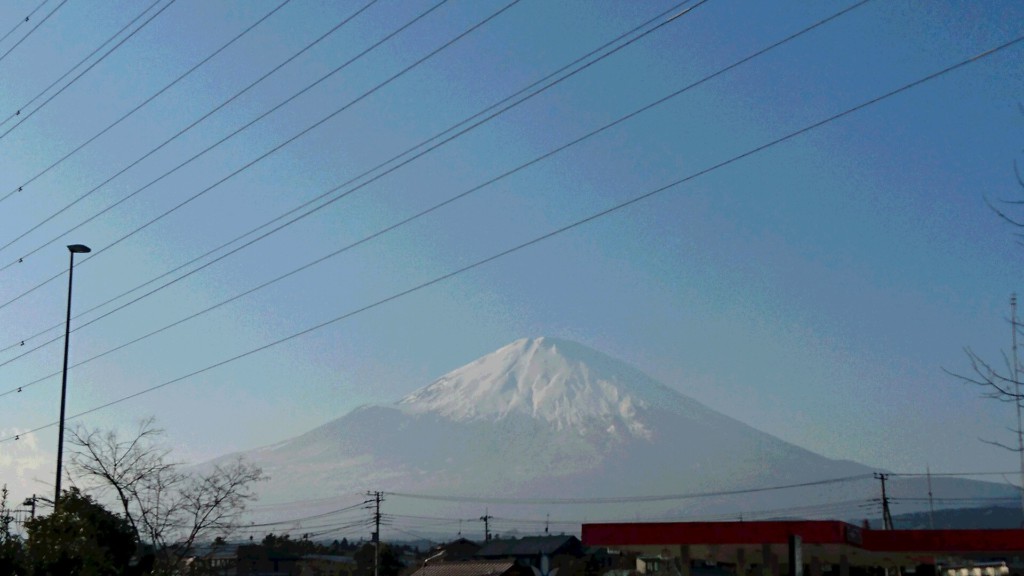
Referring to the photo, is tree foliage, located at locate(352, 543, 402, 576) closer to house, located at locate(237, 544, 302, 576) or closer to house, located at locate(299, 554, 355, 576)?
house, located at locate(299, 554, 355, 576)

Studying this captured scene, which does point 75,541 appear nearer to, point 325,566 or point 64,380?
point 64,380

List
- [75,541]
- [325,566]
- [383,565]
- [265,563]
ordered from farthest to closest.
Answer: [325,566]
[265,563]
[383,565]
[75,541]

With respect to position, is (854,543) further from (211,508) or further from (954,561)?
(211,508)

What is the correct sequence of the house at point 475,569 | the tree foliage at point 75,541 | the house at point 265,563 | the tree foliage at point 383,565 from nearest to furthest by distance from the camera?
the tree foliage at point 75,541 → the house at point 475,569 → the tree foliage at point 383,565 → the house at point 265,563

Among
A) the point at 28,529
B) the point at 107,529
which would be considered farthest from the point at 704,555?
the point at 28,529

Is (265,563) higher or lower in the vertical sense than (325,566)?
higher

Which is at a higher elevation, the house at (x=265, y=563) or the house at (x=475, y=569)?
the house at (x=265, y=563)

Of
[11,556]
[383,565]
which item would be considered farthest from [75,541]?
[383,565]

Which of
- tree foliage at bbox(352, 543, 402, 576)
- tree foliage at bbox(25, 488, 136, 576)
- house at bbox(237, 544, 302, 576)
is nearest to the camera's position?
tree foliage at bbox(25, 488, 136, 576)

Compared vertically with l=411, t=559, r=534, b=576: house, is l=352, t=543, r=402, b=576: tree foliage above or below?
above

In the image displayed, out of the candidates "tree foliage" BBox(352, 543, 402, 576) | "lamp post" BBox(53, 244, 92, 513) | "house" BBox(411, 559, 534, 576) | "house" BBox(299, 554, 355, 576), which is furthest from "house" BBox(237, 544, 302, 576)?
"lamp post" BBox(53, 244, 92, 513)

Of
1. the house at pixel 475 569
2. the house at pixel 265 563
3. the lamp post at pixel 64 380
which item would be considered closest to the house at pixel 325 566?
the house at pixel 265 563

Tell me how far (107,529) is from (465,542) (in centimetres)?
10998

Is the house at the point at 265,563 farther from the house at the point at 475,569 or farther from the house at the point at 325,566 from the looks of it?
the house at the point at 475,569
